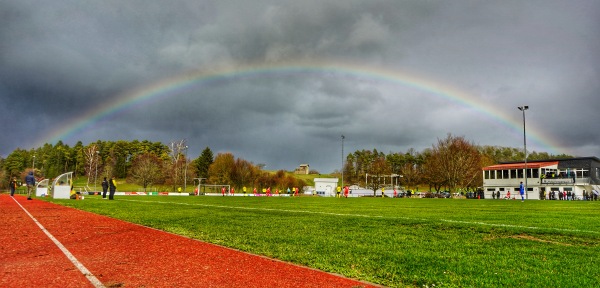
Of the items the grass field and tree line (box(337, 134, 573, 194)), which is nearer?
the grass field

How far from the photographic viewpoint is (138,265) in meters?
6.38

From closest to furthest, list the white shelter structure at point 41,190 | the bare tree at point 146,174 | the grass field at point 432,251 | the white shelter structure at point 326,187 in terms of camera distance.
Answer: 1. the grass field at point 432,251
2. the white shelter structure at point 41,190
3. the white shelter structure at point 326,187
4. the bare tree at point 146,174

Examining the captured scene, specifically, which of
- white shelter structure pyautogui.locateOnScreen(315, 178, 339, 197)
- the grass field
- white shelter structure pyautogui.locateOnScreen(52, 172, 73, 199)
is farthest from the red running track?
white shelter structure pyautogui.locateOnScreen(315, 178, 339, 197)

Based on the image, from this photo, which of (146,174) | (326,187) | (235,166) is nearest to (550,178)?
(326,187)

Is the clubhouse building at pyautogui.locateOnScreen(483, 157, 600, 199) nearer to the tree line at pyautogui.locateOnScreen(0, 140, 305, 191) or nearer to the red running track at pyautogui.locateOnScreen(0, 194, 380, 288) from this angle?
the tree line at pyautogui.locateOnScreen(0, 140, 305, 191)

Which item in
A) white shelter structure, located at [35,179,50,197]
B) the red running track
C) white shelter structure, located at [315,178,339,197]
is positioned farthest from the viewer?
white shelter structure, located at [315,178,339,197]

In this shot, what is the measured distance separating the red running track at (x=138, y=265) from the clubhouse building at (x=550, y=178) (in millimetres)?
69667

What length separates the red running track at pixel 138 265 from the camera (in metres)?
5.32

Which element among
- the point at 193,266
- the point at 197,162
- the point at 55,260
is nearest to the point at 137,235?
the point at 55,260

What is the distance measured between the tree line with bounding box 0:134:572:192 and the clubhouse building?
617cm

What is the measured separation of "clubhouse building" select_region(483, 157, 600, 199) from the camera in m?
66.9

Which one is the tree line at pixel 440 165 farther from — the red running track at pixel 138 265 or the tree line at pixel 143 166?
the red running track at pixel 138 265

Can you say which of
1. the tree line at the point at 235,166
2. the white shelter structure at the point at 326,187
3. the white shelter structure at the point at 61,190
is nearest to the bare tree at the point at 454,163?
the tree line at the point at 235,166

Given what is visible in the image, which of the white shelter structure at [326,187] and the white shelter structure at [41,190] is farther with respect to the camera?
the white shelter structure at [326,187]
